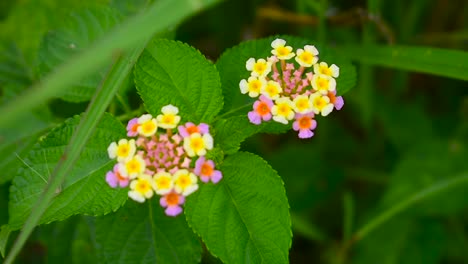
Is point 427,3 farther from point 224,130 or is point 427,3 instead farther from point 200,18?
point 224,130

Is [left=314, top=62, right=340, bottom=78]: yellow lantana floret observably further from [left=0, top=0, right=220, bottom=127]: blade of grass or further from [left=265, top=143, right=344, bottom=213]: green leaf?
[left=265, top=143, right=344, bottom=213]: green leaf

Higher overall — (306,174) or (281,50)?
(281,50)

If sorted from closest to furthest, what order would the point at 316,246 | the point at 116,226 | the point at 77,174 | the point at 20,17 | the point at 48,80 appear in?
the point at 48,80 < the point at 77,174 < the point at 116,226 < the point at 20,17 < the point at 316,246

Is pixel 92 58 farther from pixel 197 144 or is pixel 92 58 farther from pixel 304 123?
pixel 304 123

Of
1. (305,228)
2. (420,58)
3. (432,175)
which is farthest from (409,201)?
(420,58)

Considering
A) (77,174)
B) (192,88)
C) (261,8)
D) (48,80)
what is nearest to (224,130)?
(192,88)

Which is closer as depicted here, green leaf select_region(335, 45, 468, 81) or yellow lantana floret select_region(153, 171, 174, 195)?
yellow lantana floret select_region(153, 171, 174, 195)

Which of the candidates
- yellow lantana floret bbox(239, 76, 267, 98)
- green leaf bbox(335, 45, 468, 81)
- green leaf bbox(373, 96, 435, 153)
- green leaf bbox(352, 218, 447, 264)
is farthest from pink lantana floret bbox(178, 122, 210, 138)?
green leaf bbox(373, 96, 435, 153)
